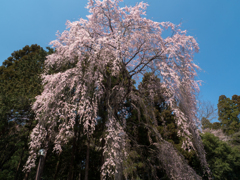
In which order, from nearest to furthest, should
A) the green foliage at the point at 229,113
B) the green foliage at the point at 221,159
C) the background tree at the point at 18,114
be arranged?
the background tree at the point at 18,114, the green foliage at the point at 221,159, the green foliage at the point at 229,113

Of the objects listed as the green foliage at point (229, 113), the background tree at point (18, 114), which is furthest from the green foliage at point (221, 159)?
the background tree at point (18, 114)

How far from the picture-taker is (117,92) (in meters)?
5.25

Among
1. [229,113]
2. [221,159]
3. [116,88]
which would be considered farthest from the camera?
[229,113]

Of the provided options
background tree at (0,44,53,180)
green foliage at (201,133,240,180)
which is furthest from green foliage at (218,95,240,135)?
background tree at (0,44,53,180)

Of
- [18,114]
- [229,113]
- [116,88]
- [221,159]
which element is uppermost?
[229,113]

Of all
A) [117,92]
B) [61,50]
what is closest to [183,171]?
[117,92]

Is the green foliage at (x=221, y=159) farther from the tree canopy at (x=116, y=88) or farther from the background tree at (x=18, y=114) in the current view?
the background tree at (x=18, y=114)

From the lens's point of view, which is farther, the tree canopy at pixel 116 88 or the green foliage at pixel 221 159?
the green foliage at pixel 221 159

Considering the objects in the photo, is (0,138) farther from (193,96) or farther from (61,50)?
(193,96)

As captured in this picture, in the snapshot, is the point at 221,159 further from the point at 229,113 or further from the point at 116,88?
the point at 229,113

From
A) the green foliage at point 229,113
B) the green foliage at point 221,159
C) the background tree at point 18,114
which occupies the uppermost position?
the green foliage at point 229,113

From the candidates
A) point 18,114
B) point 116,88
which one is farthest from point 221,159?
point 18,114

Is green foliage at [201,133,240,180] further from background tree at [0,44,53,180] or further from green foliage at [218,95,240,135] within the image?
background tree at [0,44,53,180]

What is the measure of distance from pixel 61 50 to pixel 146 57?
3084 millimetres
